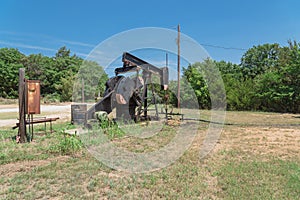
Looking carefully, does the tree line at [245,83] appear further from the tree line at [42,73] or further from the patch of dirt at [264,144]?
the patch of dirt at [264,144]

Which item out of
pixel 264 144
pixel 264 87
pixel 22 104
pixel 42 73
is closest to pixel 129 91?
pixel 22 104

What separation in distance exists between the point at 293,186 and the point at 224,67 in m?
22.8

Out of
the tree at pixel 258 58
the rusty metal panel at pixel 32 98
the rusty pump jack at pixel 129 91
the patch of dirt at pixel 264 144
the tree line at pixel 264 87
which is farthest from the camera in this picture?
the tree at pixel 258 58

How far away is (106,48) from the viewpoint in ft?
22.0

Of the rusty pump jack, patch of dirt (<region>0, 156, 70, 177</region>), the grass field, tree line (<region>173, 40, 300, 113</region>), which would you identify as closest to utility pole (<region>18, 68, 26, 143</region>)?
the grass field

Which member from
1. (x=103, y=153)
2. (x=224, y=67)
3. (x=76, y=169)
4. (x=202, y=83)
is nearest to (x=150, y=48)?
(x=103, y=153)

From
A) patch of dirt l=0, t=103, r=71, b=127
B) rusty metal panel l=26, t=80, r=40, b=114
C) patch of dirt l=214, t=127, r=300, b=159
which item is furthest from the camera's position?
patch of dirt l=0, t=103, r=71, b=127

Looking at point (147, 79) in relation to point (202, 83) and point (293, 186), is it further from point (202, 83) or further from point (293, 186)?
point (202, 83)

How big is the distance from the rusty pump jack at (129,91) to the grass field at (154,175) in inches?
124

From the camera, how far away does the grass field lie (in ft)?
8.54

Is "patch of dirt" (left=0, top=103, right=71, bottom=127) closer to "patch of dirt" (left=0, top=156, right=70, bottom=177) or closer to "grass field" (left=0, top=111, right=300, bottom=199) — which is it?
"grass field" (left=0, top=111, right=300, bottom=199)

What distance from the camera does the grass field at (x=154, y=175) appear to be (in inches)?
103

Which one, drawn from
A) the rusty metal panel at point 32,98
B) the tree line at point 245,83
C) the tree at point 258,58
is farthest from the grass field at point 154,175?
the tree at point 258,58

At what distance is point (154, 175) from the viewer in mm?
3230
